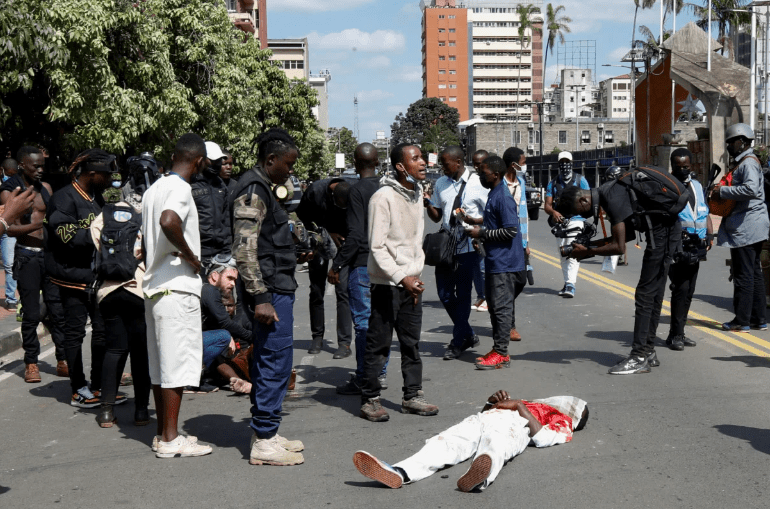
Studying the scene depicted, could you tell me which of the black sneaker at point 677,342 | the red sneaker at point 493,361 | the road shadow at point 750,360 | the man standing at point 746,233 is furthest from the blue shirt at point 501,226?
the man standing at point 746,233

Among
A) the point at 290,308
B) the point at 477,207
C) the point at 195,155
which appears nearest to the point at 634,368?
the point at 477,207

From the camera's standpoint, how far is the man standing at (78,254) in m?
6.65

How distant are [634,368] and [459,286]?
173 cm

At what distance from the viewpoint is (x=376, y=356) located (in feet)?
20.7

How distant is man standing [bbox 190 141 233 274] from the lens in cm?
736

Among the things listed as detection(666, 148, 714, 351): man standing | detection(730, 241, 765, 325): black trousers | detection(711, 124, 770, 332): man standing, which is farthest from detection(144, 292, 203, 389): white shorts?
detection(730, 241, 765, 325): black trousers

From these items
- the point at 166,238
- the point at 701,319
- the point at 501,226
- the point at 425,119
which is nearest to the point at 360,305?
the point at 501,226

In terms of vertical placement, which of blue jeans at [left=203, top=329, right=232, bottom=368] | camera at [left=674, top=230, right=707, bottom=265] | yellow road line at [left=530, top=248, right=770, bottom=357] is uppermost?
camera at [left=674, top=230, right=707, bottom=265]

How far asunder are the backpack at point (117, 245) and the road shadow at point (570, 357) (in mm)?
3785

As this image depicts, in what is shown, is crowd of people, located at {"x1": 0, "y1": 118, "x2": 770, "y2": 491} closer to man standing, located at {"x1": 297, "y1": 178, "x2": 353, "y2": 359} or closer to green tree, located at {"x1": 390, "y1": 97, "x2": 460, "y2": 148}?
man standing, located at {"x1": 297, "y1": 178, "x2": 353, "y2": 359}

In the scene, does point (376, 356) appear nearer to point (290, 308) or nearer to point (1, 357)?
point (290, 308)

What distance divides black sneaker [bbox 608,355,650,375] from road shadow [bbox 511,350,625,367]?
35 centimetres

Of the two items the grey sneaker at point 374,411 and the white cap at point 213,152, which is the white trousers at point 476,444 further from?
the white cap at point 213,152

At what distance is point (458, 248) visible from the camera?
27.4 ft
